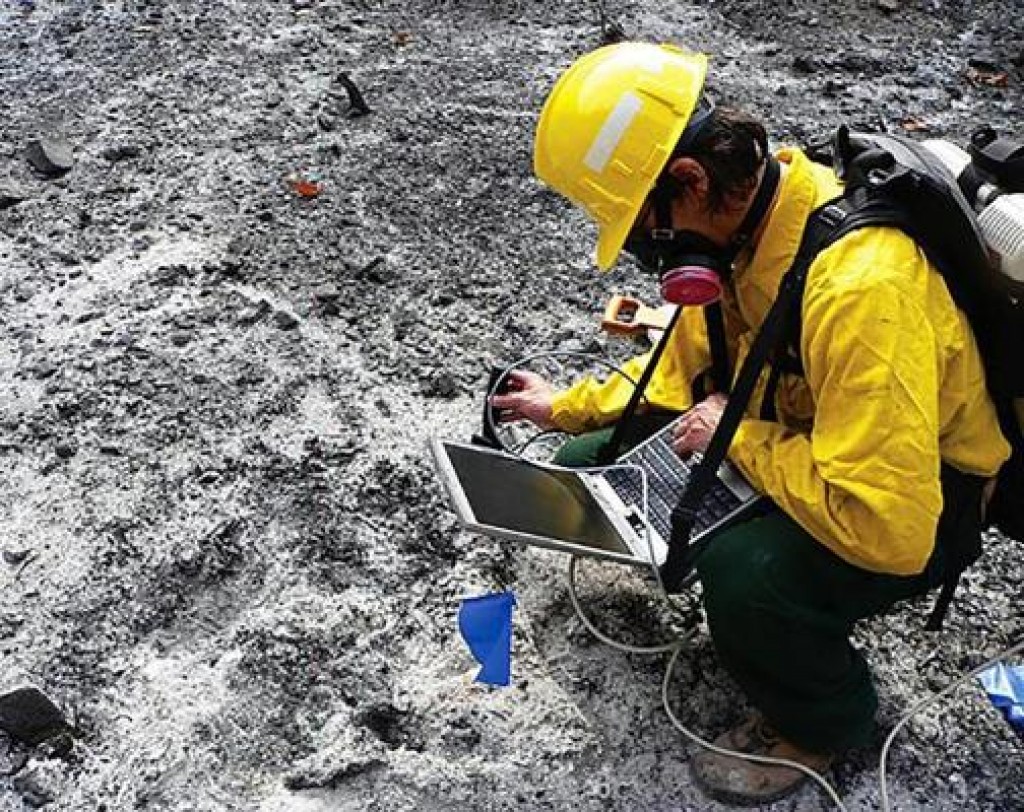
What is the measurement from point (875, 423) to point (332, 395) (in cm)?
223

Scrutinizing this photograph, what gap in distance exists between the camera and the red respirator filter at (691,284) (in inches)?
108

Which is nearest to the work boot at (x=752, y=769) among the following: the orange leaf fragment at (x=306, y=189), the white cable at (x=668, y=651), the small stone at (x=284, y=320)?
the white cable at (x=668, y=651)

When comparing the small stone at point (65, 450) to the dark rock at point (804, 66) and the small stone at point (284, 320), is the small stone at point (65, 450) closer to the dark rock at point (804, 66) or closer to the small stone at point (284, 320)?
the small stone at point (284, 320)

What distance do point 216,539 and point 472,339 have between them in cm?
130

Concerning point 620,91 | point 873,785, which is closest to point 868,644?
point 873,785

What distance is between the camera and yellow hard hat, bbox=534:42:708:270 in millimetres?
2691

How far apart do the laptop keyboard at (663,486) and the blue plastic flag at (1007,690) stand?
3.11 ft

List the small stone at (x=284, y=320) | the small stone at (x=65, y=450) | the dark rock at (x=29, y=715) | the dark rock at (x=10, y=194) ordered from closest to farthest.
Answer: the dark rock at (x=29, y=715) < the small stone at (x=65, y=450) < the small stone at (x=284, y=320) < the dark rock at (x=10, y=194)

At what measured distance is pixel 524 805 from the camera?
9.67 ft

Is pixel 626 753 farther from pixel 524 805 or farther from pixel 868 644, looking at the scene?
pixel 868 644

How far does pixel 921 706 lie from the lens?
10.2 ft

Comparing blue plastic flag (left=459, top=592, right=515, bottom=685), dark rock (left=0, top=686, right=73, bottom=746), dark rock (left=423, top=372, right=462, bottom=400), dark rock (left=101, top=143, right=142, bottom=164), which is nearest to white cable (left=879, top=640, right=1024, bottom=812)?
blue plastic flag (left=459, top=592, right=515, bottom=685)

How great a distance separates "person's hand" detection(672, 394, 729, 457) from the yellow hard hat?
1.66ft

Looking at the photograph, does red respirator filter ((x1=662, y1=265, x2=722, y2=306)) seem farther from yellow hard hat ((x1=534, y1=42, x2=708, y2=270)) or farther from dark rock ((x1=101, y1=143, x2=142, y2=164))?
dark rock ((x1=101, y1=143, x2=142, y2=164))
